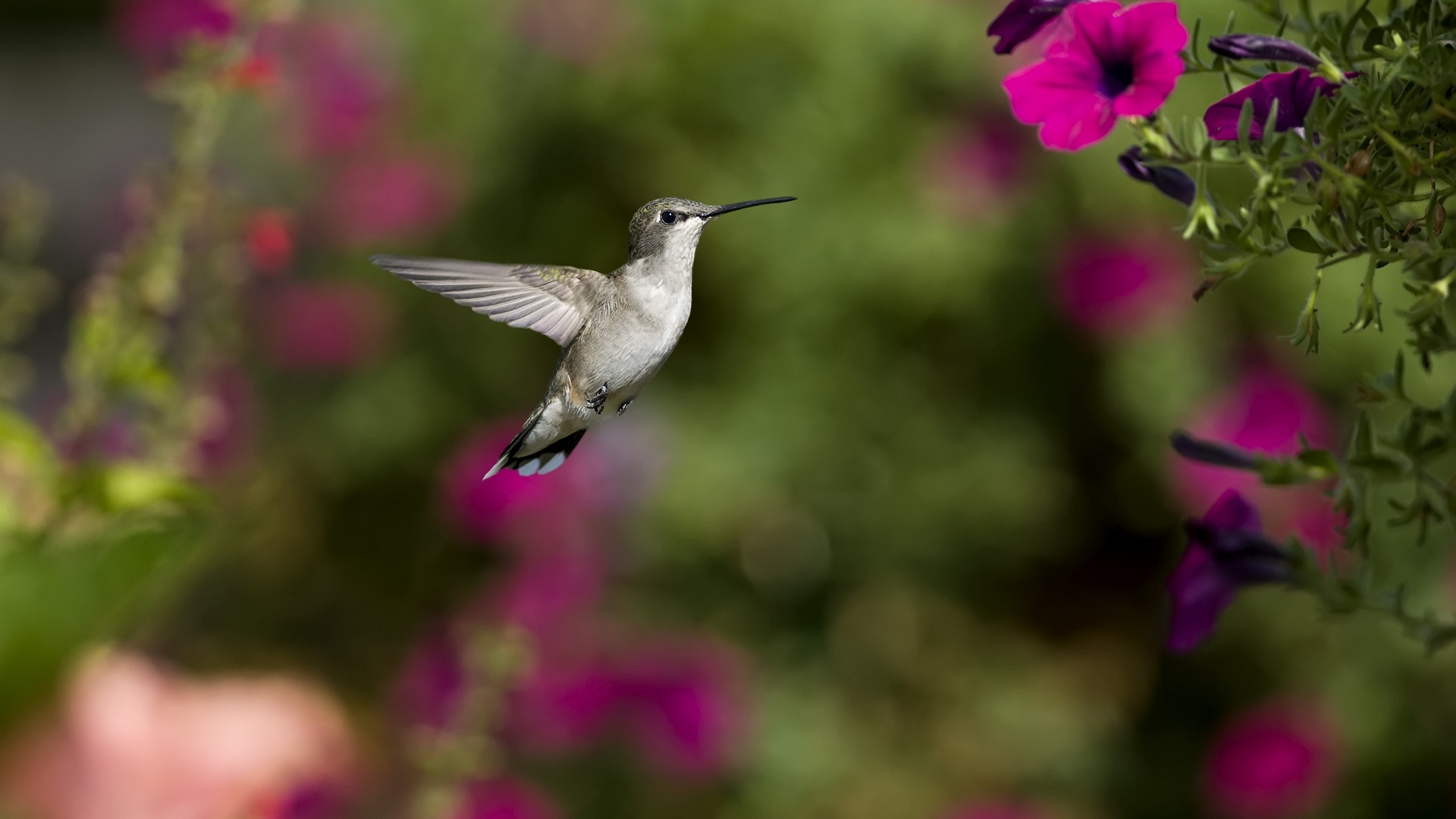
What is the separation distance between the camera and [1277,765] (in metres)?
2.78

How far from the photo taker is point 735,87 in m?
3.57

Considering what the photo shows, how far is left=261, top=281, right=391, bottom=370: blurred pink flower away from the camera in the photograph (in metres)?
3.87

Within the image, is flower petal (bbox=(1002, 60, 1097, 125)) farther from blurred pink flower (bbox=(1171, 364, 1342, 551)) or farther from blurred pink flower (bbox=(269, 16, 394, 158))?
blurred pink flower (bbox=(269, 16, 394, 158))

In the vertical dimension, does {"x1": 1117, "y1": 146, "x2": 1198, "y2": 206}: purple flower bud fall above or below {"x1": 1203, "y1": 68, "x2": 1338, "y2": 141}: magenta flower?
below

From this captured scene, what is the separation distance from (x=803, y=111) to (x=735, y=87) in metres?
0.21

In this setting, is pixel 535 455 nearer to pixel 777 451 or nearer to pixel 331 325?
pixel 777 451

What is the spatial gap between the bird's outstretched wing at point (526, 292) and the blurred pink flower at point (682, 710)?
1854mm

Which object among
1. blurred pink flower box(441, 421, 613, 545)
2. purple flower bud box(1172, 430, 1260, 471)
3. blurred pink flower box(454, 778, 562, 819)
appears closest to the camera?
purple flower bud box(1172, 430, 1260, 471)

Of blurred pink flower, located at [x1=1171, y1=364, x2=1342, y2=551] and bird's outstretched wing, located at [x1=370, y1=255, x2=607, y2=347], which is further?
blurred pink flower, located at [x1=1171, y1=364, x2=1342, y2=551]

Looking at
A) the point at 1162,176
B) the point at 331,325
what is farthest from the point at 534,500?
the point at 1162,176

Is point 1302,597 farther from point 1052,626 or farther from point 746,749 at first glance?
point 746,749

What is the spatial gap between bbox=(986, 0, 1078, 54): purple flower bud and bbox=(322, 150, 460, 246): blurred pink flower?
10.7 ft

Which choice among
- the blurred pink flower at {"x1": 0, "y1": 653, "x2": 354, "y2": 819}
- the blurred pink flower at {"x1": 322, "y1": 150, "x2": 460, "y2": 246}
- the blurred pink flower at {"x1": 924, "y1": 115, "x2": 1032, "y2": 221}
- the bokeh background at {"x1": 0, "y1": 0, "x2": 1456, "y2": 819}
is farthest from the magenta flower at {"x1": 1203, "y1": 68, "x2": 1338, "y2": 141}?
the blurred pink flower at {"x1": 322, "y1": 150, "x2": 460, "y2": 246}

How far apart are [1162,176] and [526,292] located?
1.65ft
